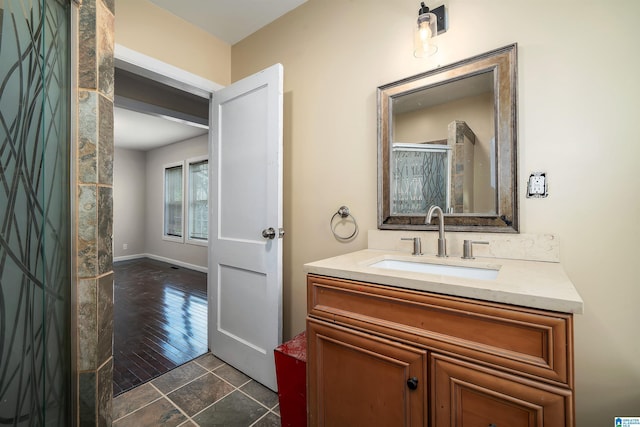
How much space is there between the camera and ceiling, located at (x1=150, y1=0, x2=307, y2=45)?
1911mm

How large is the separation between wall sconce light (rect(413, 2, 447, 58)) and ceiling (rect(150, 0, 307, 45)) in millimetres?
956

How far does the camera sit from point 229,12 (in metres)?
2.00

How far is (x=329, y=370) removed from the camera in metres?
1.08

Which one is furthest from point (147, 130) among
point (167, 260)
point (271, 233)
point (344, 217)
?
point (344, 217)

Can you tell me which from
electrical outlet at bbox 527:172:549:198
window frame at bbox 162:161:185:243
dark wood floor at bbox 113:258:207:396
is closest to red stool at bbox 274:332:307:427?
dark wood floor at bbox 113:258:207:396

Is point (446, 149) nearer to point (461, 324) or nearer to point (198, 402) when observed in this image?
point (461, 324)

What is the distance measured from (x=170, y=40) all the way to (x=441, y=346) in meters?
2.44

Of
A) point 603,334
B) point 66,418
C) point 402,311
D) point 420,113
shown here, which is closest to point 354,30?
point 420,113

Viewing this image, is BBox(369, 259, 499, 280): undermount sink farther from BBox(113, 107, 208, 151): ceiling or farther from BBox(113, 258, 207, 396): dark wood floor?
BBox(113, 107, 208, 151): ceiling

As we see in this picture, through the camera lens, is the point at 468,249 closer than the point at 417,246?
Yes

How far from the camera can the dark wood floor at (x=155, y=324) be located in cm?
203

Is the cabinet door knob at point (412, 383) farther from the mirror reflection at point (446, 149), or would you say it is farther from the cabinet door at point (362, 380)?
the mirror reflection at point (446, 149)

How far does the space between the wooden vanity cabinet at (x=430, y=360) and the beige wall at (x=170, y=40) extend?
1900 mm

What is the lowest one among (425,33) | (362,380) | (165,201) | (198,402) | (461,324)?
(198,402)
